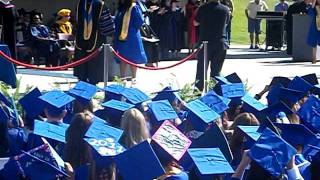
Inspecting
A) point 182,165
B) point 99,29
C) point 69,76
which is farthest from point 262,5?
point 182,165

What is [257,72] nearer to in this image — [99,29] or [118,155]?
[99,29]

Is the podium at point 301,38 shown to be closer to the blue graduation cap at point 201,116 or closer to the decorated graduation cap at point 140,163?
the blue graduation cap at point 201,116

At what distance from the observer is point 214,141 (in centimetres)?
698

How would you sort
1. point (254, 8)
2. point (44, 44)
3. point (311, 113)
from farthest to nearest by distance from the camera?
1. point (254, 8)
2. point (44, 44)
3. point (311, 113)

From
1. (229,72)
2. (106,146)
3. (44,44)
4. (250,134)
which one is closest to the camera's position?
(106,146)

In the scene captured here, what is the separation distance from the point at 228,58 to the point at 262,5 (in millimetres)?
4304

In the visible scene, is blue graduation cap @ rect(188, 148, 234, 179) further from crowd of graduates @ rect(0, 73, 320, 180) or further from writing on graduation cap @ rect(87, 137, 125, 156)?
writing on graduation cap @ rect(87, 137, 125, 156)

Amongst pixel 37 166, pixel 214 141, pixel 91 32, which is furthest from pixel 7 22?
pixel 37 166

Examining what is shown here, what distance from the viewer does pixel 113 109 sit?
8.06 meters

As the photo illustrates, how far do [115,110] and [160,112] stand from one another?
1.59ft

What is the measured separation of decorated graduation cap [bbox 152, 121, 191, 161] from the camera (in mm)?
5996

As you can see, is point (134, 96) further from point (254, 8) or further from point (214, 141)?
point (254, 8)

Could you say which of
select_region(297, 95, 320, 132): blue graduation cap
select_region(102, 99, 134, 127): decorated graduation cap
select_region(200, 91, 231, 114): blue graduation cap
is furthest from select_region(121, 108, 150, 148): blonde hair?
select_region(200, 91, 231, 114): blue graduation cap

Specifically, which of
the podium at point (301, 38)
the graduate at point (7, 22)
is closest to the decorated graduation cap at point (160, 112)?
the graduate at point (7, 22)
